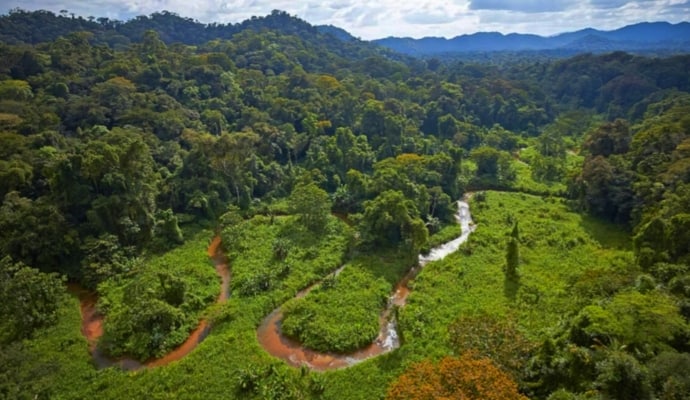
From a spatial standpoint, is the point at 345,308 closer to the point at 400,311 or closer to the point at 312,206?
the point at 400,311

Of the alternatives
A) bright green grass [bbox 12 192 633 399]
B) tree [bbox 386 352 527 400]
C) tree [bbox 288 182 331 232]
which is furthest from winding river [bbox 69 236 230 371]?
tree [bbox 386 352 527 400]

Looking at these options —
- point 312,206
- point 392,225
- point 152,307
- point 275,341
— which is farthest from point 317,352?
point 312,206

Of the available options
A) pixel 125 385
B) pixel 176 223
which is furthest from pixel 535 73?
pixel 125 385

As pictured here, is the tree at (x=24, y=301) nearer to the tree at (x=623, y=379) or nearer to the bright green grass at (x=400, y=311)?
the bright green grass at (x=400, y=311)

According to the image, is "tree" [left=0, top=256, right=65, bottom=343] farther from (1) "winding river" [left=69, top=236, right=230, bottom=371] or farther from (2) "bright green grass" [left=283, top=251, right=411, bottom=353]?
(2) "bright green grass" [left=283, top=251, right=411, bottom=353]

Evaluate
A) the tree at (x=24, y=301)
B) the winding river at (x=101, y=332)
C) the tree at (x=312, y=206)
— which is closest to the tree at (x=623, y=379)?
the winding river at (x=101, y=332)
